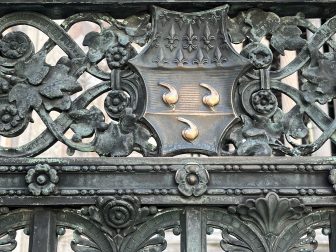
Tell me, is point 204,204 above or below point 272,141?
below

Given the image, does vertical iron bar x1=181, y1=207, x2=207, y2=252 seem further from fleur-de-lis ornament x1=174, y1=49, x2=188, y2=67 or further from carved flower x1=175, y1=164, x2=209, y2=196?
fleur-de-lis ornament x1=174, y1=49, x2=188, y2=67

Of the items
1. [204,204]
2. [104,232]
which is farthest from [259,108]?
[104,232]

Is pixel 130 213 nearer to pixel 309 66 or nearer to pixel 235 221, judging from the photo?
pixel 235 221

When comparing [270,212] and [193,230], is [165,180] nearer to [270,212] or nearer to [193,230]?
[193,230]

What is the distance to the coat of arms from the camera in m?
4.38

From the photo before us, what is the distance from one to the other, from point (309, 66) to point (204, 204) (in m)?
0.96

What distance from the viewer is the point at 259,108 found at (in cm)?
445

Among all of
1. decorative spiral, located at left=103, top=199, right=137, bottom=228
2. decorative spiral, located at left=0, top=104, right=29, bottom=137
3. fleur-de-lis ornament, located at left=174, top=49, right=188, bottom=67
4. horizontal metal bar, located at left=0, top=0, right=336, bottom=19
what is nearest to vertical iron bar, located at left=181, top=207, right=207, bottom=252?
decorative spiral, located at left=103, top=199, right=137, bottom=228

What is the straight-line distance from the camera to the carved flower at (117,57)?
4520 millimetres

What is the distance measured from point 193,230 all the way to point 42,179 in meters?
0.76

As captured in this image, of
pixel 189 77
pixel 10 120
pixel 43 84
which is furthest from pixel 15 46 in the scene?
pixel 189 77

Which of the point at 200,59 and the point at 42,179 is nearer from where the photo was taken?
the point at 42,179

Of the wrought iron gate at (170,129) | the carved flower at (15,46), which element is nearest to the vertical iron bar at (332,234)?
the wrought iron gate at (170,129)

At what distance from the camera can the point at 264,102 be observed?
4469 mm
